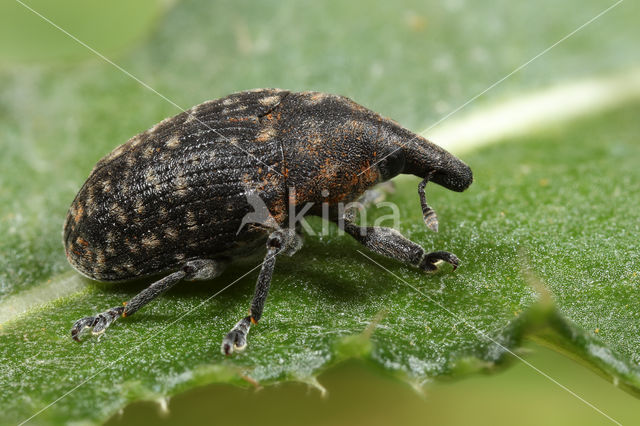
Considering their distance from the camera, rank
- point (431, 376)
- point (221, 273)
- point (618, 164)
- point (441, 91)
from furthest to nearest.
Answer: point (441, 91) < point (618, 164) < point (221, 273) < point (431, 376)

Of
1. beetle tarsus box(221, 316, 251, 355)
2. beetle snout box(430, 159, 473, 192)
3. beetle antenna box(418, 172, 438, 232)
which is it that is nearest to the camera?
beetle tarsus box(221, 316, 251, 355)

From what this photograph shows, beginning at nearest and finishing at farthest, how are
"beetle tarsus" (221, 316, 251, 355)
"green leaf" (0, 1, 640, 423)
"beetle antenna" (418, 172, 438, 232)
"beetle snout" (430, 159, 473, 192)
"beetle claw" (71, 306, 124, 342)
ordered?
"green leaf" (0, 1, 640, 423) → "beetle tarsus" (221, 316, 251, 355) → "beetle claw" (71, 306, 124, 342) → "beetle antenna" (418, 172, 438, 232) → "beetle snout" (430, 159, 473, 192)

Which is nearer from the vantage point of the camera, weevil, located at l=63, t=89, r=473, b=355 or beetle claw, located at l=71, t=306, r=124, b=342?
beetle claw, located at l=71, t=306, r=124, b=342

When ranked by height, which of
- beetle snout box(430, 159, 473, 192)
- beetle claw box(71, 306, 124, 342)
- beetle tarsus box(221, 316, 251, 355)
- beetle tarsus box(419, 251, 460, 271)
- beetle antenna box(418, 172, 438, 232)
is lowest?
beetle claw box(71, 306, 124, 342)

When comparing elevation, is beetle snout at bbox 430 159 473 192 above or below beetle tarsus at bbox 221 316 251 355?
above

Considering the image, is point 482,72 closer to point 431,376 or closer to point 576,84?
point 576,84

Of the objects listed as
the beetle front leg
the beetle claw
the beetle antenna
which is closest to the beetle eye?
the beetle antenna

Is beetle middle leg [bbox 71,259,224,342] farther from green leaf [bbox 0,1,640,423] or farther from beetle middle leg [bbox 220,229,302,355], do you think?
beetle middle leg [bbox 220,229,302,355]

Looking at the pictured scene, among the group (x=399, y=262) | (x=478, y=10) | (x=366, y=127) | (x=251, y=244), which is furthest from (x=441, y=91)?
(x=251, y=244)

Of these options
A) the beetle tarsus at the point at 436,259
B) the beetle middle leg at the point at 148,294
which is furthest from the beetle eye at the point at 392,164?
the beetle middle leg at the point at 148,294
